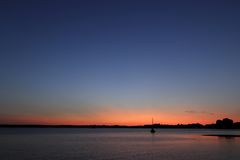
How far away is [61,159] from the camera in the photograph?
143ft

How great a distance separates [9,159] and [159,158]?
64.8 feet

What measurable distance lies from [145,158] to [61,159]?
1141cm

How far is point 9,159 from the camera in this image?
4259cm

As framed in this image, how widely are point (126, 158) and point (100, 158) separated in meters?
3.56

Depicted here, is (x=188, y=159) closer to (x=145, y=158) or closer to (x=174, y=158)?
(x=174, y=158)

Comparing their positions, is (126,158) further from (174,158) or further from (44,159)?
(44,159)

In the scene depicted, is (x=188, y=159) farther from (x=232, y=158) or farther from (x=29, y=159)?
(x=29, y=159)

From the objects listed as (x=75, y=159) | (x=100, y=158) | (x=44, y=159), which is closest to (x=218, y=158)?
(x=100, y=158)

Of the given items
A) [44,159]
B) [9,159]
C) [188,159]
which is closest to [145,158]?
[188,159]

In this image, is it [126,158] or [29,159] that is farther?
[126,158]

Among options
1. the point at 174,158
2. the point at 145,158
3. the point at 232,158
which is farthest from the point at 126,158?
the point at 232,158

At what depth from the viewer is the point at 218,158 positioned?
46500 millimetres

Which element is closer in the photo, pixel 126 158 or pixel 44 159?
pixel 44 159

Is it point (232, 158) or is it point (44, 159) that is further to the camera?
point (232, 158)
